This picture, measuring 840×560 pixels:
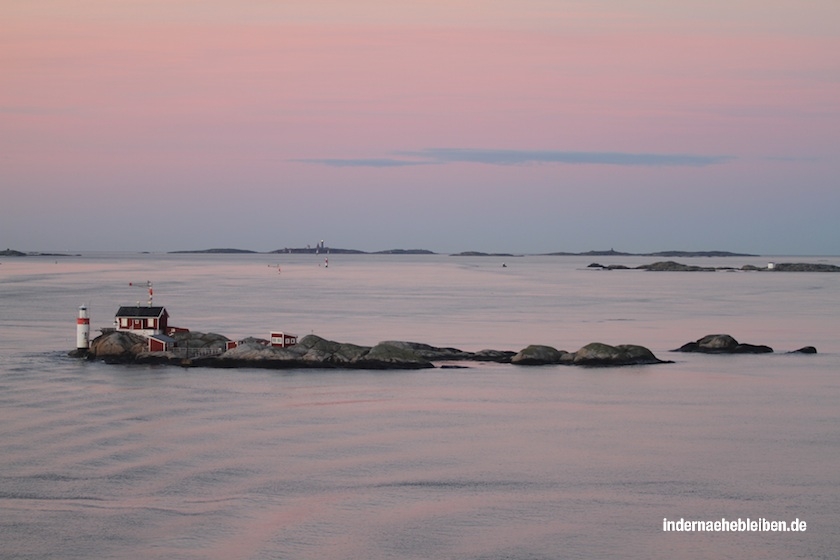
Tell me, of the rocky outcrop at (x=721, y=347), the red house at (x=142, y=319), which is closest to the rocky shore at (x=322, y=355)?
the red house at (x=142, y=319)

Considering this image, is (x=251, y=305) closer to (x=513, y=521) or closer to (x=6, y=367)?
(x=6, y=367)

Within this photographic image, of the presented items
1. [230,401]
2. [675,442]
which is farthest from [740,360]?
[230,401]

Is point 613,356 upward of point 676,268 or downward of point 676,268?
downward

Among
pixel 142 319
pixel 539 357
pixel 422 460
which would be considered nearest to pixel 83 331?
pixel 142 319

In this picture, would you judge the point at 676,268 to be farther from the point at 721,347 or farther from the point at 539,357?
the point at 539,357

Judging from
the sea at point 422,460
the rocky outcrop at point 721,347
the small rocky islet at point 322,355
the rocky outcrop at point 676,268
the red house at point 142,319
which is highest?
the rocky outcrop at point 676,268

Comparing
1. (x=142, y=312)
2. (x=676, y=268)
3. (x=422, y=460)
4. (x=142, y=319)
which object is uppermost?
(x=676, y=268)

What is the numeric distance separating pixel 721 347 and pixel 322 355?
15.8 m

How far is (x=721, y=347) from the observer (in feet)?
131

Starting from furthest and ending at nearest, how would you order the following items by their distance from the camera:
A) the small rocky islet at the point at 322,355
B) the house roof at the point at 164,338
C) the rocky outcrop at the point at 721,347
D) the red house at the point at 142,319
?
the rocky outcrop at the point at 721,347 → the red house at the point at 142,319 → the house roof at the point at 164,338 → the small rocky islet at the point at 322,355

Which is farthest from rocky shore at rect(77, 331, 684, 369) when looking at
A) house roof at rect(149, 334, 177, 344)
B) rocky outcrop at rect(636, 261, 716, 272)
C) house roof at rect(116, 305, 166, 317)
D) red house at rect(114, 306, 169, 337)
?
rocky outcrop at rect(636, 261, 716, 272)

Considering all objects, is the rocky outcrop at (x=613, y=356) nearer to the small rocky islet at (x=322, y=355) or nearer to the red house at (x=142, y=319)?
the small rocky islet at (x=322, y=355)

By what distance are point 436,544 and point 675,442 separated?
9.02 m

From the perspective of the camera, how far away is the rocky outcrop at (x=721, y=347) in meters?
39.8
